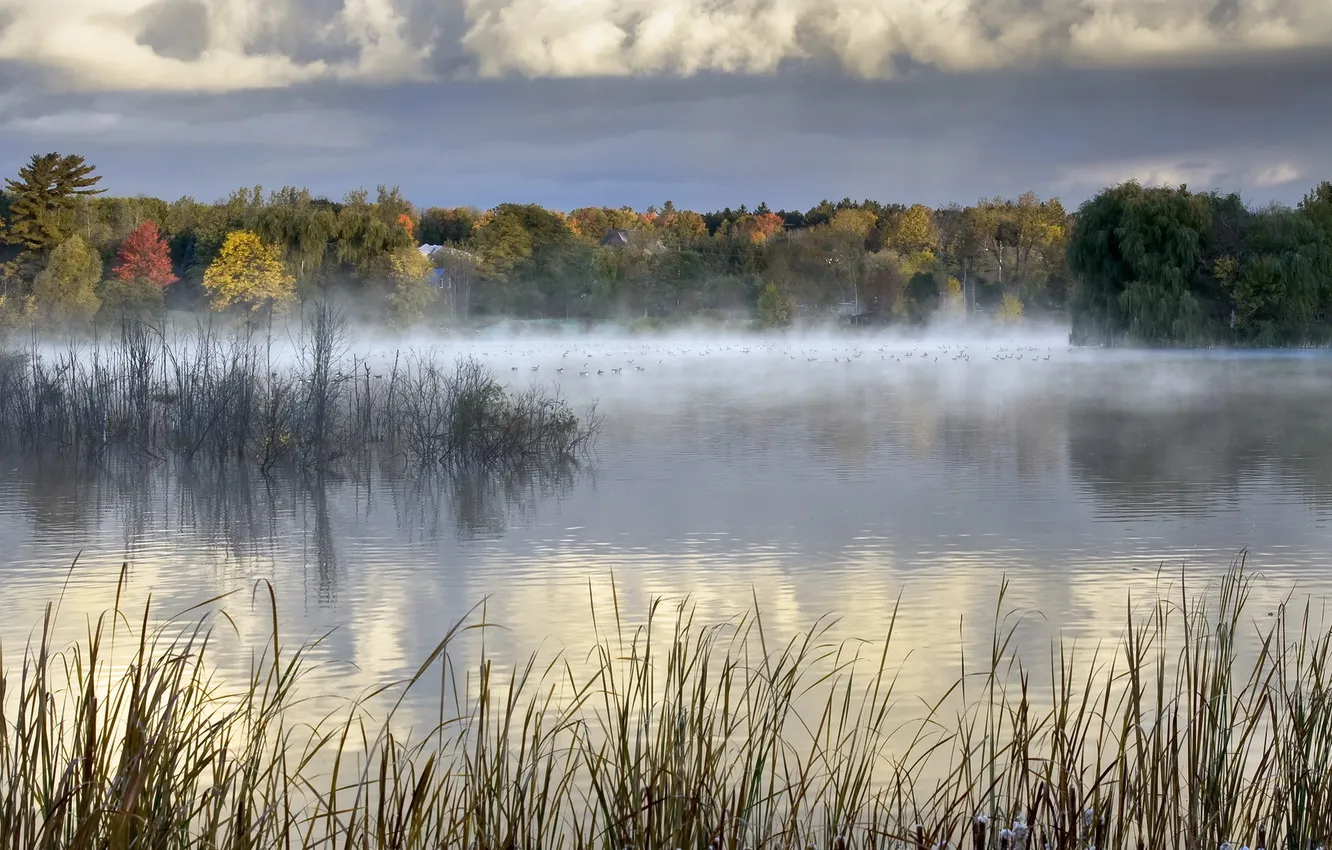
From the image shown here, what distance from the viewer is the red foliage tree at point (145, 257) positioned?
177 feet

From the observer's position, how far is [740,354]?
48.6 m

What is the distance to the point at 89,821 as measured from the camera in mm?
2826

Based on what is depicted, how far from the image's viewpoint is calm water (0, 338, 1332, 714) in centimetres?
774

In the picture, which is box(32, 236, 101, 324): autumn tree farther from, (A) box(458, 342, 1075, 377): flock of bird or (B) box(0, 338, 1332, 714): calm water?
(B) box(0, 338, 1332, 714): calm water

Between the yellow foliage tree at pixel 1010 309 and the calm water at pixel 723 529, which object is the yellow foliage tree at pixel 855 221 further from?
the calm water at pixel 723 529

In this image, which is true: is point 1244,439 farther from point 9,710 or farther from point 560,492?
point 9,710

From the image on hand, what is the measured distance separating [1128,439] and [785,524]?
7.79m

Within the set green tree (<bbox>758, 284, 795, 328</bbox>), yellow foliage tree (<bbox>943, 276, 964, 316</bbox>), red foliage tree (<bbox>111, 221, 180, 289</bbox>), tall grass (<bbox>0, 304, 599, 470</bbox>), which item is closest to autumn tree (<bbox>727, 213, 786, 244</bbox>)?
yellow foliage tree (<bbox>943, 276, 964, 316</bbox>)

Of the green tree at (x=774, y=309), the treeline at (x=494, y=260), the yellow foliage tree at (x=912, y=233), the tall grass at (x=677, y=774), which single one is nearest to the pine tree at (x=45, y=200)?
the treeline at (x=494, y=260)

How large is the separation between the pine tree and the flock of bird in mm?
14539

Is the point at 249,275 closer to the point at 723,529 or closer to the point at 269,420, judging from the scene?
the point at 269,420

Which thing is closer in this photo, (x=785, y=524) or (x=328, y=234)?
(x=785, y=524)

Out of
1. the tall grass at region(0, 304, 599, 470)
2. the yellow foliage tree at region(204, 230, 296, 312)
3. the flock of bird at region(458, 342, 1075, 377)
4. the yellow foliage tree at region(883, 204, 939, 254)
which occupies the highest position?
the yellow foliage tree at region(883, 204, 939, 254)

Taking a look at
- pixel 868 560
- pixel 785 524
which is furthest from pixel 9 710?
pixel 785 524
